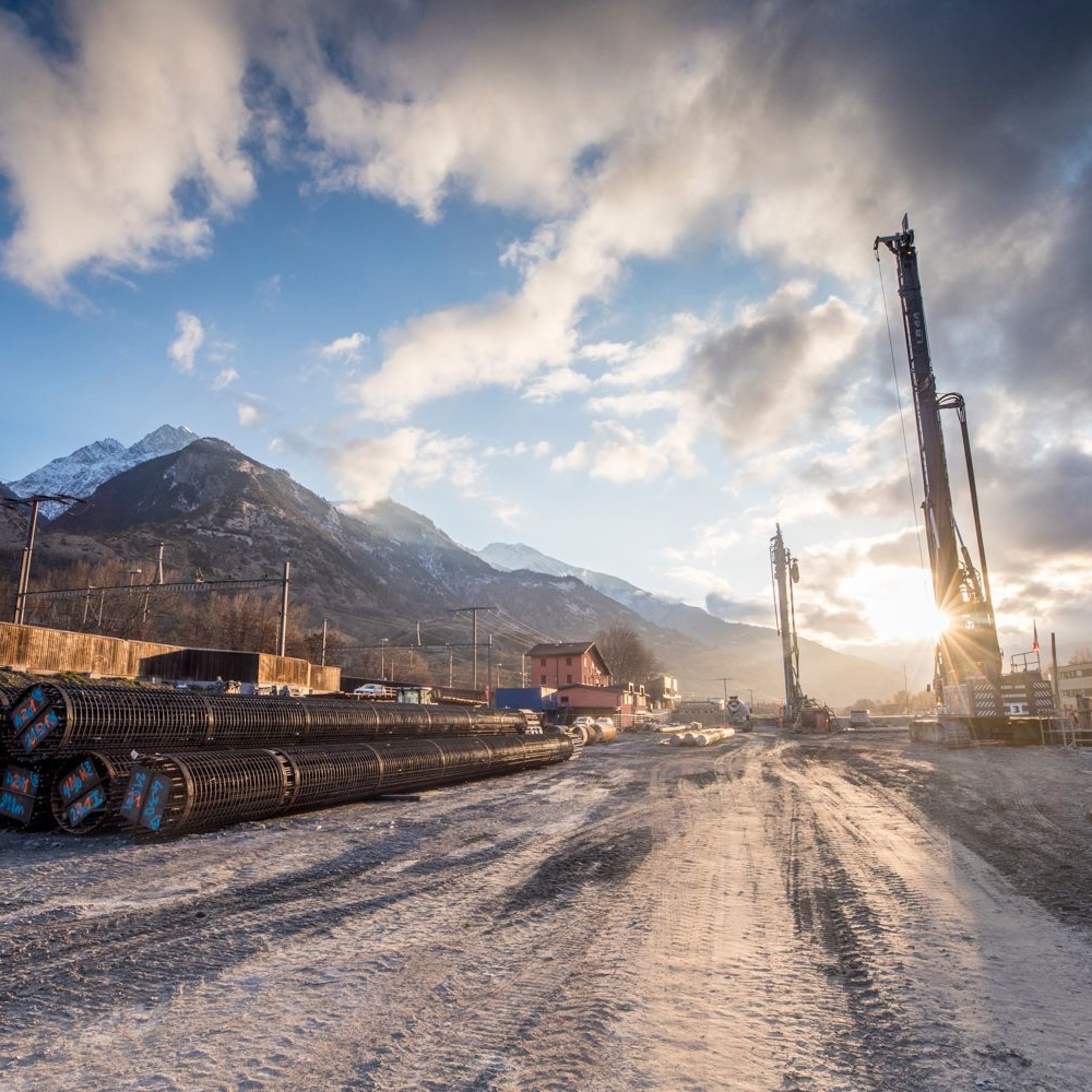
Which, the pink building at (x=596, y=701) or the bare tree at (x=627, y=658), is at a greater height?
the bare tree at (x=627, y=658)

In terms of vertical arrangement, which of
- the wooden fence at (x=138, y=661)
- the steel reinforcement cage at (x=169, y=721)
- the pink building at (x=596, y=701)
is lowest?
the pink building at (x=596, y=701)

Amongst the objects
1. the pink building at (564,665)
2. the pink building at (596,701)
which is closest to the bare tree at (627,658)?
the pink building at (564,665)

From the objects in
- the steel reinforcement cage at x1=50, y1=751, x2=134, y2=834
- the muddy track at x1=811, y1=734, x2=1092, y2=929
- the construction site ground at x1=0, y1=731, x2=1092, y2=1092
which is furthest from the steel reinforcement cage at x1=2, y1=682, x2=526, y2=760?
the muddy track at x1=811, y1=734, x2=1092, y2=929

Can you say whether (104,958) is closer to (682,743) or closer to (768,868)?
(768,868)

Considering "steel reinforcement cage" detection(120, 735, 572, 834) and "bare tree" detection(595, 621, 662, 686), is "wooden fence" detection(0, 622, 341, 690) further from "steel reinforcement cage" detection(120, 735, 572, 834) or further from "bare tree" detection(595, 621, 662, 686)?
"bare tree" detection(595, 621, 662, 686)

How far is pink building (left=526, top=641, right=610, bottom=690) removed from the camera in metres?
79.9

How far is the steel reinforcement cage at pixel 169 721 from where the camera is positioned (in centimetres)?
839

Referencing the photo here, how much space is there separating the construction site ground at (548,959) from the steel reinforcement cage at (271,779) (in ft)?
1.35

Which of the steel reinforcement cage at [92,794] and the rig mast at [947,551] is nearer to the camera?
the steel reinforcement cage at [92,794]

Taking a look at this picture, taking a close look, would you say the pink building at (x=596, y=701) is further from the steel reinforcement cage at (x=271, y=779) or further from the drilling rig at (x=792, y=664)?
the steel reinforcement cage at (x=271, y=779)

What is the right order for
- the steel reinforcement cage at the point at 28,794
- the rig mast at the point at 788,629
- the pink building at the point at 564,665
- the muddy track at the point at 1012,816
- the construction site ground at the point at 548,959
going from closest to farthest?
the construction site ground at the point at 548,959 < the muddy track at the point at 1012,816 < the steel reinforcement cage at the point at 28,794 < the rig mast at the point at 788,629 < the pink building at the point at 564,665

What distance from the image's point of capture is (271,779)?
907cm

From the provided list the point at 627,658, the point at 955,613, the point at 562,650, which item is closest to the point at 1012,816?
the point at 955,613

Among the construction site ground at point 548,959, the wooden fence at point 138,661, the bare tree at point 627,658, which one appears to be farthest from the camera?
the bare tree at point 627,658
